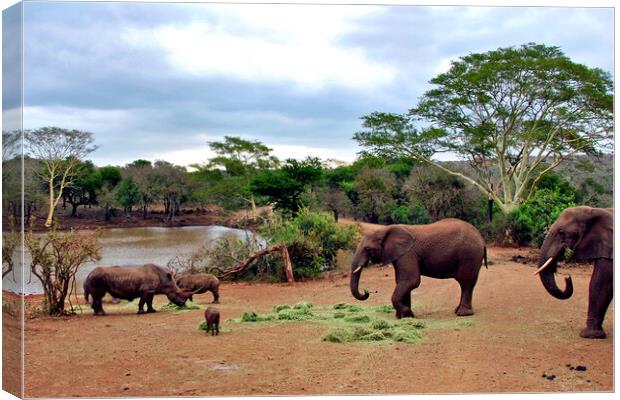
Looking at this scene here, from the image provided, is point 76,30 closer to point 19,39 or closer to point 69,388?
point 19,39

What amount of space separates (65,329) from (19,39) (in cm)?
381

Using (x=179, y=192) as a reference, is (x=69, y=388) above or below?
below

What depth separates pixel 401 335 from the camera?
354 inches

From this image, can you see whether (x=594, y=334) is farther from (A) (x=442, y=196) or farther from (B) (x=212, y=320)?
(A) (x=442, y=196)

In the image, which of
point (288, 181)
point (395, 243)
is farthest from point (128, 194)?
point (288, 181)

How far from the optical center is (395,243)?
1063 centimetres

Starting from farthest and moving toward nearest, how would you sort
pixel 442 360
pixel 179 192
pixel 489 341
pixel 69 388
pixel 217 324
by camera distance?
pixel 179 192 < pixel 217 324 < pixel 489 341 < pixel 442 360 < pixel 69 388

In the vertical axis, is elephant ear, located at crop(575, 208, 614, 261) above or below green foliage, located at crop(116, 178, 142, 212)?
below

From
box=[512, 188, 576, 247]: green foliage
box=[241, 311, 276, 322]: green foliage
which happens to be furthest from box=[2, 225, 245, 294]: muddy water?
box=[512, 188, 576, 247]: green foliage

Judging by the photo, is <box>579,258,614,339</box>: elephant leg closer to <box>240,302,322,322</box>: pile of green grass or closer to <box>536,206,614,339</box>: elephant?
<box>536,206,614,339</box>: elephant

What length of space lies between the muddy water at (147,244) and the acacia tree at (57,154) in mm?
1375

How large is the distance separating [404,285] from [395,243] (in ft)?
2.02

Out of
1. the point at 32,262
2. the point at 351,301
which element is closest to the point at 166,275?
the point at 32,262

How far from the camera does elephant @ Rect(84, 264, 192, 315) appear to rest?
10953 millimetres
